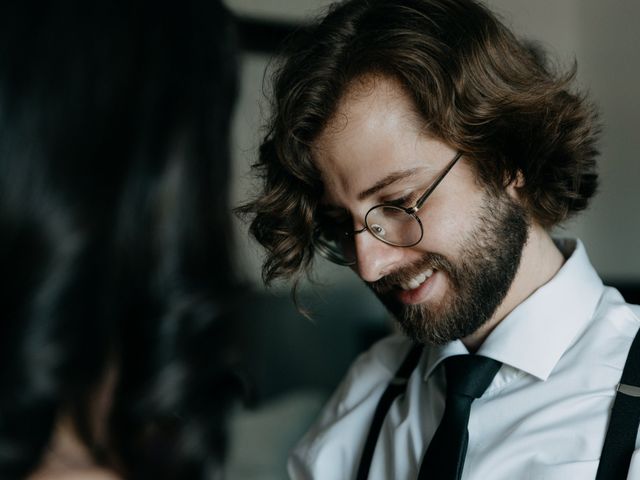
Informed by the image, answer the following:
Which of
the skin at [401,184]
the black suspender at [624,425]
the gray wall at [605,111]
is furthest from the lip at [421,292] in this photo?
the gray wall at [605,111]

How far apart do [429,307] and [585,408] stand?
0.32 meters

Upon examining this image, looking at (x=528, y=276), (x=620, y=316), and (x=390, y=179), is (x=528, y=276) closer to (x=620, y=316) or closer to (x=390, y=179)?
(x=620, y=316)

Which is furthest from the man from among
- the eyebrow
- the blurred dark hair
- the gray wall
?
the gray wall

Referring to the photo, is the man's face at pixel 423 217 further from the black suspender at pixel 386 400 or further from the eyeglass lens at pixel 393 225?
the black suspender at pixel 386 400

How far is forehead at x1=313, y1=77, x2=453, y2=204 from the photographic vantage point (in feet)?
4.24

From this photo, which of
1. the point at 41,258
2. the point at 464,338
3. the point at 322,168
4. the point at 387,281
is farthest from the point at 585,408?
the point at 41,258

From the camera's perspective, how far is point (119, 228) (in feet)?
2.13

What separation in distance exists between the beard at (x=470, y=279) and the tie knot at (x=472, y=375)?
0.17 ft

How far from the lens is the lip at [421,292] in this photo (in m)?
1.35

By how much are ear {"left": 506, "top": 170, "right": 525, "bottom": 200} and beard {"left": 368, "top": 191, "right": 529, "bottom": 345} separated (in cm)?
10

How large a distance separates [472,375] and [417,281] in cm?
20

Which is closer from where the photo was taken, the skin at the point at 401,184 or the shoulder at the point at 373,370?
the skin at the point at 401,184

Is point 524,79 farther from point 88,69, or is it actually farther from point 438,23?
point 88,69

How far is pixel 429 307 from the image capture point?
1.34 m
